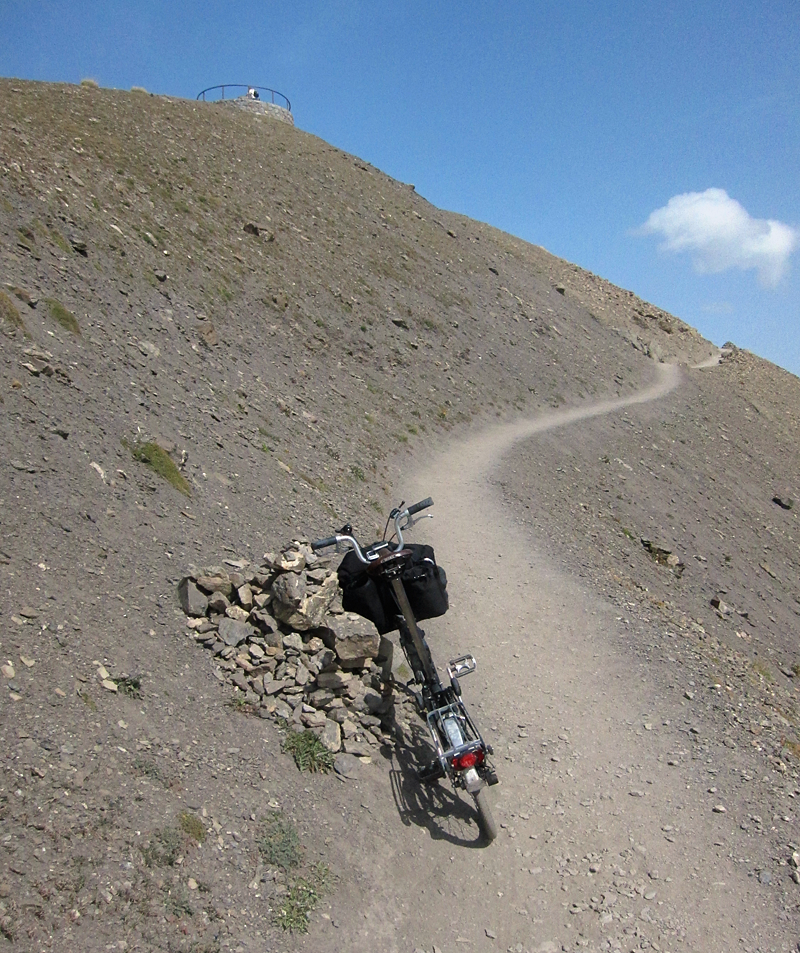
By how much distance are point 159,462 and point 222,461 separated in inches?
69.4

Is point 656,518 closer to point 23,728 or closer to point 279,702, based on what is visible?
point 279,702

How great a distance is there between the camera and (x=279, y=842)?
5.39m

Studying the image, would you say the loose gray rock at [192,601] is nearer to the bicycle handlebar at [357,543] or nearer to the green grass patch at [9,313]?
the bicycle handlebar at [357,543]

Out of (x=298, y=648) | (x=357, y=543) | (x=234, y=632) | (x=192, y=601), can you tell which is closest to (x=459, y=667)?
(x=357, y=543)

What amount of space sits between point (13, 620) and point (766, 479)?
29.0 meters

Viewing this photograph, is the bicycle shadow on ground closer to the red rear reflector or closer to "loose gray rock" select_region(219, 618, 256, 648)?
the red rear reflector

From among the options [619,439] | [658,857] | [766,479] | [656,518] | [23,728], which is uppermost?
[766,479]

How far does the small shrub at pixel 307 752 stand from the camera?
20.5 ft

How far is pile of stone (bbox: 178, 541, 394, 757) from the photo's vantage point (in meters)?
6.70

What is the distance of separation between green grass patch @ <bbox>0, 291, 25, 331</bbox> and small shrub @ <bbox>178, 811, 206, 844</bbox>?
26.2 feet

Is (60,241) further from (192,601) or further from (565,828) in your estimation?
(565,828)

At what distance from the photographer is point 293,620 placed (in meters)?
6.92

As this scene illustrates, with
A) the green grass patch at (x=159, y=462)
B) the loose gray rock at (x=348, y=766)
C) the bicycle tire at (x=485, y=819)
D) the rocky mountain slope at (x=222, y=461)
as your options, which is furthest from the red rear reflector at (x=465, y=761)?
the green grass patch at (x=159, y=462)

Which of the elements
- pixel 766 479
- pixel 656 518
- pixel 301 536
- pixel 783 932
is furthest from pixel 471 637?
pixel 766 479
